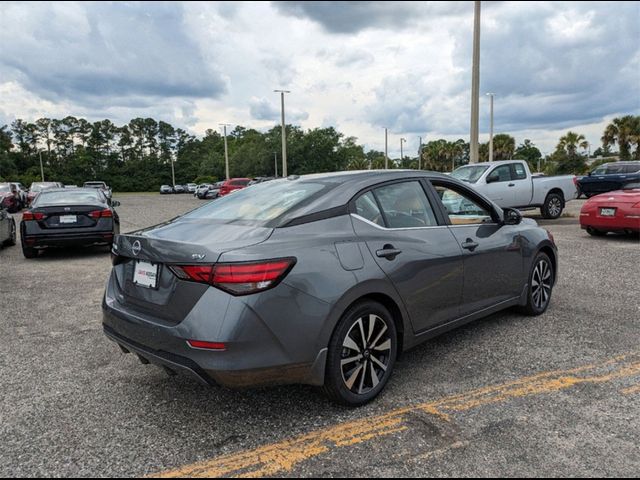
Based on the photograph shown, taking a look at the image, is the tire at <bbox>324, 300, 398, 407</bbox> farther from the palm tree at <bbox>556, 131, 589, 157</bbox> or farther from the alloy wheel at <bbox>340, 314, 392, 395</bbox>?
the palm tree at <bbox>556, 131, 589, 157</bbox>

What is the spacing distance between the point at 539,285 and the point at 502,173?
930 cm

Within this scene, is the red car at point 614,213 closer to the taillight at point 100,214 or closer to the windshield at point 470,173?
the windshield at point 470,173

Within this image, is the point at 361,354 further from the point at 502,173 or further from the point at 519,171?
the point at 519,171

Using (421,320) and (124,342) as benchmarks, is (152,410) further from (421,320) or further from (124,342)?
(421,320)

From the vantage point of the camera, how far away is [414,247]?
3564 millimetres

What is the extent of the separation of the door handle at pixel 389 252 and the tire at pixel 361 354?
1.05 ft

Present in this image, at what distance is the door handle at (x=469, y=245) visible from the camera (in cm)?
401

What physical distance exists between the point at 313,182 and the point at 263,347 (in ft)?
4.76

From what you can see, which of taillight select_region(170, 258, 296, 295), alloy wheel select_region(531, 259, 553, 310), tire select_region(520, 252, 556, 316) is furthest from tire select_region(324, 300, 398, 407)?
alloy wheel select_region(531, 259, 553, 310)

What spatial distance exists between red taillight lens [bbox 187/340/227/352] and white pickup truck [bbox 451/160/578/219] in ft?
38.2

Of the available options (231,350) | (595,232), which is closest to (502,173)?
(595,232)

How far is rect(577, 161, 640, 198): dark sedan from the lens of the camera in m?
19.1

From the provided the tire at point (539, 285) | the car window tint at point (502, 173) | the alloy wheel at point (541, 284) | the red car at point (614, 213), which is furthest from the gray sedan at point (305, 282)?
the car window tint at point (502, 173)

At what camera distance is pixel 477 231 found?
14.0 feet
